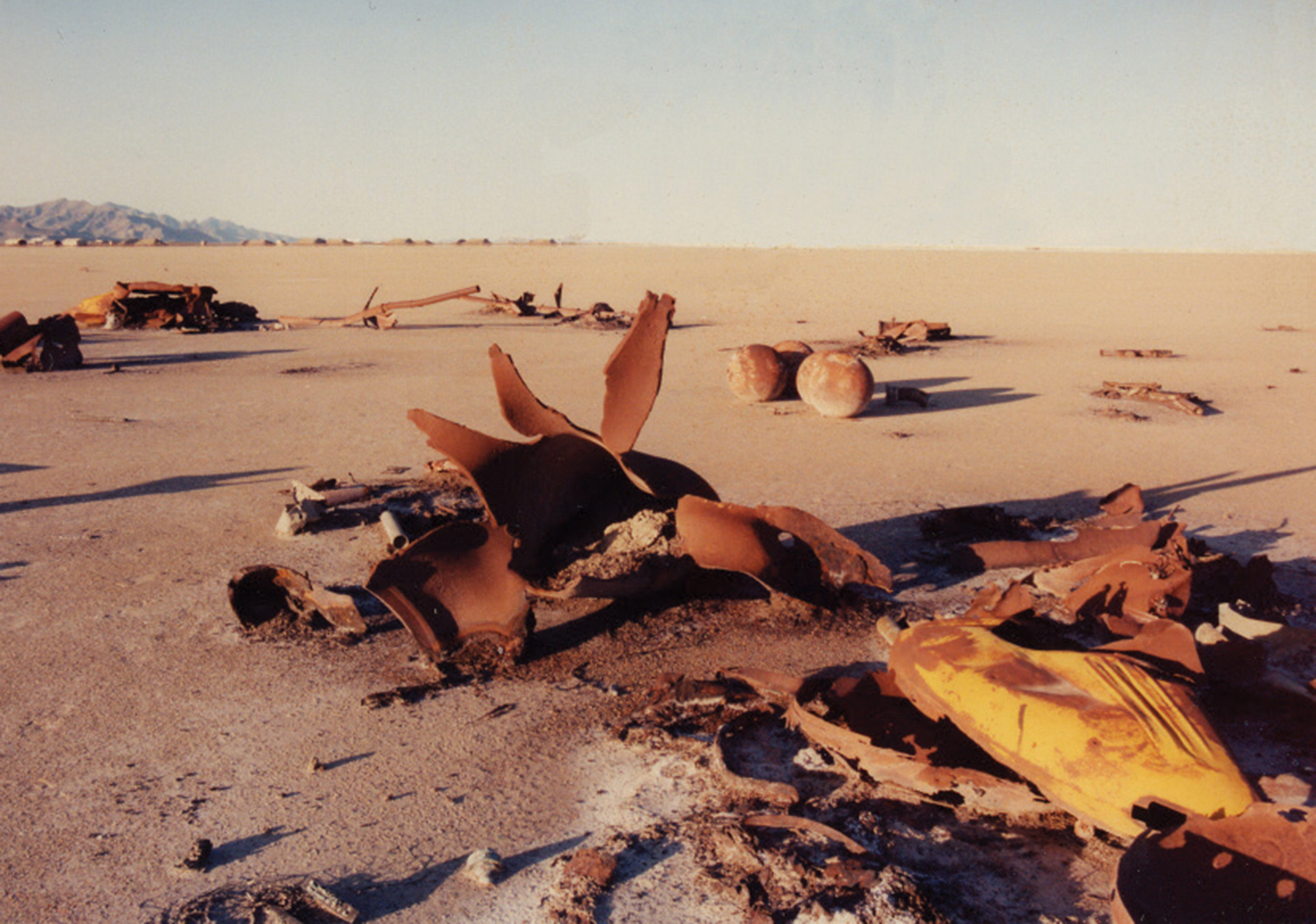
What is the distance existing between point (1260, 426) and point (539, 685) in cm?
839

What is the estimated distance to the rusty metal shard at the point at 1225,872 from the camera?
2.10m

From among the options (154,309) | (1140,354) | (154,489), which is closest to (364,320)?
(154,309)

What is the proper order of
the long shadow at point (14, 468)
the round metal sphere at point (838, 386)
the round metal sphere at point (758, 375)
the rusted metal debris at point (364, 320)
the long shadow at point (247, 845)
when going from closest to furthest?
→ the long shadow at point (247, 845)
the long shadow at point (14, 468)
the round metal sphere at point (838, 386)
the round metal sphere at point (758, 375)
the rusted metal debris at point (364, 320)

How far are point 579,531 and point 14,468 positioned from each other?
514cm

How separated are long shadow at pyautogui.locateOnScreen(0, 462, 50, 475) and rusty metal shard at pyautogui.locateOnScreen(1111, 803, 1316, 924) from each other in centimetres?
768

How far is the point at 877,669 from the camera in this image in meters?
3.77

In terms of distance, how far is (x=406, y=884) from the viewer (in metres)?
2.50

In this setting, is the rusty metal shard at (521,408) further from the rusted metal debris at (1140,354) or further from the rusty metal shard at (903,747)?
the rusted metal debris at (1140,354)

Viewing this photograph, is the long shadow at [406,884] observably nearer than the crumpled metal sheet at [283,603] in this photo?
Yes

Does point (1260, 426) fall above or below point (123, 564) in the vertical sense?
above

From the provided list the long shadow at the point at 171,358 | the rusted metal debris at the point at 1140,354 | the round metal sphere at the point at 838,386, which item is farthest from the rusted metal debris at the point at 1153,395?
the long shadow at the point at 171,358

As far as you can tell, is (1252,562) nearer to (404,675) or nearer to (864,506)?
(864,506)

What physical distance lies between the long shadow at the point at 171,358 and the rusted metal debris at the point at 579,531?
1041 centimetres

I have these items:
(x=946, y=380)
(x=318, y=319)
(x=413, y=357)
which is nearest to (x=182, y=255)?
(x=318, y=319)
